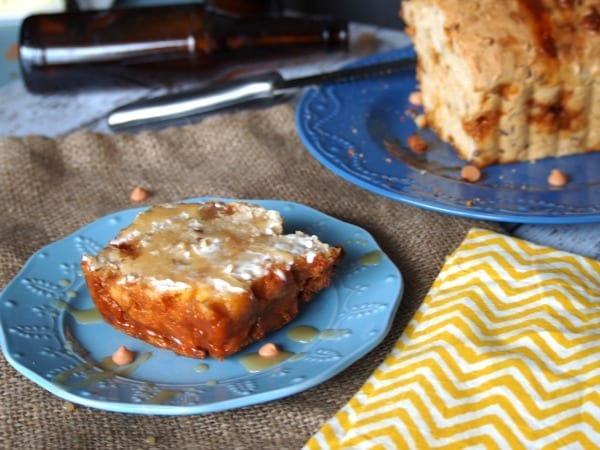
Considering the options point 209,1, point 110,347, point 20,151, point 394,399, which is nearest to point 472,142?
point 394,399

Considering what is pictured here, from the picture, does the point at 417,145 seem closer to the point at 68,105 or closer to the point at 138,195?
the point at 138,195

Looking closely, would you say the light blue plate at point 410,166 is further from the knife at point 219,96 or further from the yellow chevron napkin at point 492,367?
the yellow chevron napkin at point 492,367

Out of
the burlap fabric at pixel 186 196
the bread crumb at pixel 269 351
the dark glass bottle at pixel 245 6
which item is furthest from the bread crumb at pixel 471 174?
the dark glass bottle at pixel 245 6

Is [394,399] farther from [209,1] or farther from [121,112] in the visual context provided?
[209,1]

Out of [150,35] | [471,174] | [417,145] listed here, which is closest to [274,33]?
[150,35]

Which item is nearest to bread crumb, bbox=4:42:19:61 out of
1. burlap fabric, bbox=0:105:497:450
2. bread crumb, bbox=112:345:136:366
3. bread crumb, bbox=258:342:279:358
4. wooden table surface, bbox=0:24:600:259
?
wooden table surface, bbox=0:24:600:259

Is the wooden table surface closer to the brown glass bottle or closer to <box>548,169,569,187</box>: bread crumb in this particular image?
the brown glass bottle

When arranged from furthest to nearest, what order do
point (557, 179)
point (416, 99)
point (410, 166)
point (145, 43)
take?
point (145, 43)
point (416, 99)
point (410, 166)
point (557, 179)
